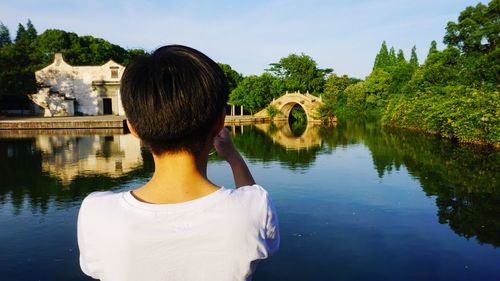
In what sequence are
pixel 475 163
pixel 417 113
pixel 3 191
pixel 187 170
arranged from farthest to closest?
pixel 417 113, pixel 475 163, pixel 3 191, pixel 187 170

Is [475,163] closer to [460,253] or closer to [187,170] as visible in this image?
[460,253]

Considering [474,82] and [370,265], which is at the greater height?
[474,82]

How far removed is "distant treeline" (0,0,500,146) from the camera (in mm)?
20094

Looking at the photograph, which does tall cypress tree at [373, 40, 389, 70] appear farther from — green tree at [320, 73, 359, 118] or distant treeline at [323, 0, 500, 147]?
distant treeline at [323, 0, 500, 147]

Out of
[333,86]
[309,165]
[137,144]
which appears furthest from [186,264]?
[333,86]

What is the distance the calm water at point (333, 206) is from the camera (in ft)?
21.4

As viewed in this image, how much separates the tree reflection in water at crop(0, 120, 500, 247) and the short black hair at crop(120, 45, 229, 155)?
318 inches

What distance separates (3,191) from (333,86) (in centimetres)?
3989

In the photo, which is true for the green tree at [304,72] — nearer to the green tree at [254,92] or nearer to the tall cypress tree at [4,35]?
the green tree at [254,92]

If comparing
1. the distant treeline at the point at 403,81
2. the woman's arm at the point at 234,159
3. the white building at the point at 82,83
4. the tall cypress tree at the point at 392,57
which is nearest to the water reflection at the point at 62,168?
the distant treeline at the point at 403,81

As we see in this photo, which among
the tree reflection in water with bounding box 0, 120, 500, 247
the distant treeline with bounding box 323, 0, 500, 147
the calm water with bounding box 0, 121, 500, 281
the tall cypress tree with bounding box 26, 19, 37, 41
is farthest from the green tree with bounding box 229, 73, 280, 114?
the tall cypress tree with bounding box 26, 19, 37, 41

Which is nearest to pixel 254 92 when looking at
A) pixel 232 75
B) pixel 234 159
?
pixel 232 75

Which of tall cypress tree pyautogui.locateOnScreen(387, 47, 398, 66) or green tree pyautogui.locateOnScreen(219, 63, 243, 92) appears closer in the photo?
green tree pyautogui.locateOnScreen(219, 63, 243, 92)

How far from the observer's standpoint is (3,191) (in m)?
11.7
